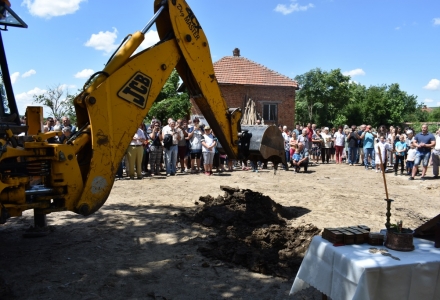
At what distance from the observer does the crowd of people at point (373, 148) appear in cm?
1350

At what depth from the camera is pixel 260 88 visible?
29.0 metres

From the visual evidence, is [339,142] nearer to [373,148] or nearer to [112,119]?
[373,148]

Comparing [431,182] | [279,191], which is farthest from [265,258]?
[431,182]

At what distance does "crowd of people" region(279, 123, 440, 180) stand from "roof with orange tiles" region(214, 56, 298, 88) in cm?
1057

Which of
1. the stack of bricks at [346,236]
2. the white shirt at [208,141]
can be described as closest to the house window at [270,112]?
the white shirt at [208,141]

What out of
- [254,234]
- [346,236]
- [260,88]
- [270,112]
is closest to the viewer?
[346,236]

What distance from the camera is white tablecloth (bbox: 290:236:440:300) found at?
9.33ft

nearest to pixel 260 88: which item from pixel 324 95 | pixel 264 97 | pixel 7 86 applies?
pixel 264 97

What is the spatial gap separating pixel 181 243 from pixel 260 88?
2423 cm

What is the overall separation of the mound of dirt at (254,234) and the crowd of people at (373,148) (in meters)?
5.35

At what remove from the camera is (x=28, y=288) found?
4.34 m

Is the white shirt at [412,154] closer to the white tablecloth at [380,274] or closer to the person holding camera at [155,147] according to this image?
the person holding camera at [155,147]

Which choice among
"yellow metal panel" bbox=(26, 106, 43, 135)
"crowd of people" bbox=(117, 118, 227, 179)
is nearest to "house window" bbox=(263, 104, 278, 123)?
"crowd of people" bbox=(117, 118, 227, 179)

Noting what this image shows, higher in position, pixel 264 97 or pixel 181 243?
pixel 264 97
